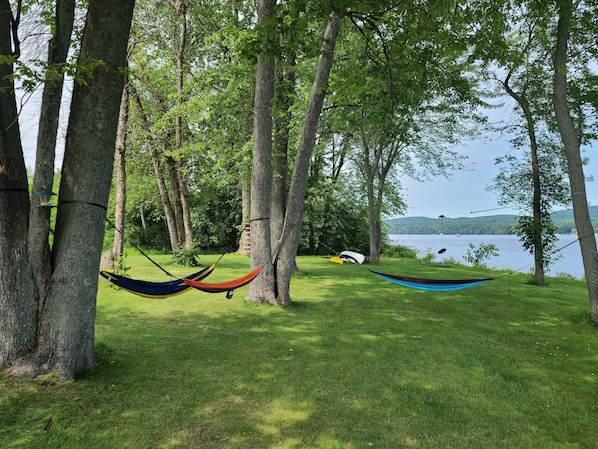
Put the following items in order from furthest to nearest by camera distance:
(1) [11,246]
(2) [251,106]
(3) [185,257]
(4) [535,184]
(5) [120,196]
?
(3) [185,257] → (2) [251,106] → (4) [535,184] → (5) [120,196] → (1) [11,246]

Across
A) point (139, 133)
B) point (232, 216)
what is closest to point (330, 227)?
point (232, 216)

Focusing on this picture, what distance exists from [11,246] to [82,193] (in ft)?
1.80

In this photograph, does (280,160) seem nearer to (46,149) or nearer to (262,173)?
(262,173)

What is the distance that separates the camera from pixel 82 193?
8.31 feet

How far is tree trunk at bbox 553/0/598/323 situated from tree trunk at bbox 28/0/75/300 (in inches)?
210

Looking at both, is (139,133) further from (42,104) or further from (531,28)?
(531,28)

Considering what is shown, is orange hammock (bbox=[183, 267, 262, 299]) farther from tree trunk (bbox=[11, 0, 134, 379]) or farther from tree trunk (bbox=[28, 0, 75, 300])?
tree trunk (bbox=[28, 0, 75, 300])

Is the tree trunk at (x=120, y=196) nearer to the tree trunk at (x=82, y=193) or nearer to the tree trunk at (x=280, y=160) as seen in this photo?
the tree trunk at (x=280, y=160)

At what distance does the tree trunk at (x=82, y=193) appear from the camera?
2.49 m

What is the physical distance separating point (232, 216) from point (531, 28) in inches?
508

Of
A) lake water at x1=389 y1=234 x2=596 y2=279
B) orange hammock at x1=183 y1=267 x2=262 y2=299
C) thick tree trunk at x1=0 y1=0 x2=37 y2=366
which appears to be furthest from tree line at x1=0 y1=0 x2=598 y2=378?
lake water at x1=389 y1=234 x2=596 y2=279

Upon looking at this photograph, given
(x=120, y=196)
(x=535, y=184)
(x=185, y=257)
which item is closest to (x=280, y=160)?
(x=120, y=196)

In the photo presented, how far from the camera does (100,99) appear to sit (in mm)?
2551

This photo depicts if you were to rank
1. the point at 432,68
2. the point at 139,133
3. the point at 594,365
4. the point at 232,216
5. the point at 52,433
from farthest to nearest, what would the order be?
the point at 232,216
the point at 139,133
the point at 432,68
the point at 594,365
the point at 52,433
